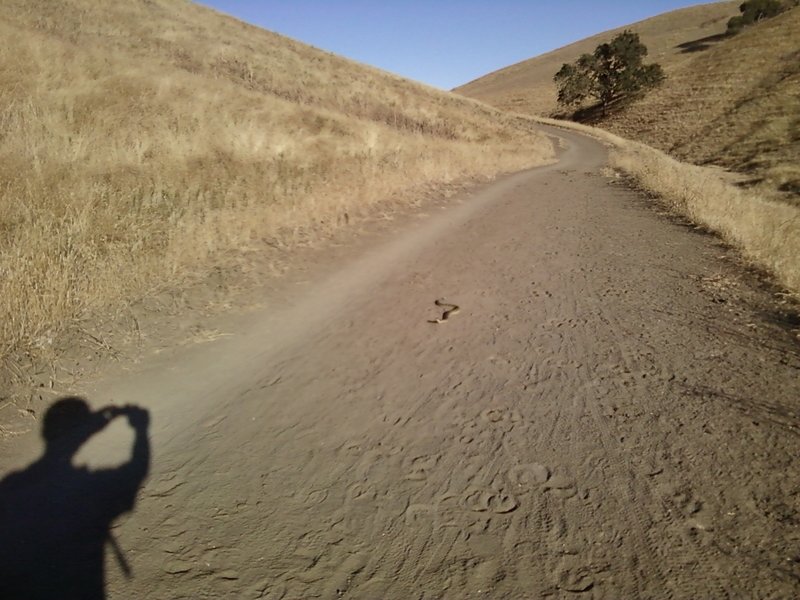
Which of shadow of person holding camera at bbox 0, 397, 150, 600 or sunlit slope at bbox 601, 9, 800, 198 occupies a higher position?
sunlit slope at bbox 601, 9, 800, 198

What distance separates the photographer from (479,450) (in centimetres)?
308

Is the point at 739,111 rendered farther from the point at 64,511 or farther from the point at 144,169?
the point at 64,511

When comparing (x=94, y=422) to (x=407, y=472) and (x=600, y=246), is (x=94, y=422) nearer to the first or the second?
(x=407, y=472)

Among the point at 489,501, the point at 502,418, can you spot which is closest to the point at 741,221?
the point at 502,418

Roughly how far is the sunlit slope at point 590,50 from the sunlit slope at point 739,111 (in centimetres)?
744

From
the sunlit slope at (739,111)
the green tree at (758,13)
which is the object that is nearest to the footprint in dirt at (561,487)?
the sunlit slope at (739,111)

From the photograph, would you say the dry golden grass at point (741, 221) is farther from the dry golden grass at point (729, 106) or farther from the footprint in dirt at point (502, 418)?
A: the dry golden grass at point (729, 106)

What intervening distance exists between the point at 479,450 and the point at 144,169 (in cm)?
702

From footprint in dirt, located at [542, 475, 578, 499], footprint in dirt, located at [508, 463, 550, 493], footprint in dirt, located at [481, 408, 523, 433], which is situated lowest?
footprint in dirt, located at [542, 475, 578, 499]

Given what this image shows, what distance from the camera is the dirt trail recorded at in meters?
2.27

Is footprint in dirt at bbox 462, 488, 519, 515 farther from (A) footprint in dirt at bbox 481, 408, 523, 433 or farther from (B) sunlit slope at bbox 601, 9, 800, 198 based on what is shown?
(B) sunlit slope at bbox 601, 9, 800, 198

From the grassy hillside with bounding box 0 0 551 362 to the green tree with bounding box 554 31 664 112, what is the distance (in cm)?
3478

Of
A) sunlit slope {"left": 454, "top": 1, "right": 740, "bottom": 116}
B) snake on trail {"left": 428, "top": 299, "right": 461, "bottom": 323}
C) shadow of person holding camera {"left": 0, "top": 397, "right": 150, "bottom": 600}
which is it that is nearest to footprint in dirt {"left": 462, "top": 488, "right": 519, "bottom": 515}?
shadow of person holding camera {"left": 0, "top": 397, "right": 150, "bottom": 600}

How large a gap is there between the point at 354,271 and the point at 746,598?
17.5 ft
